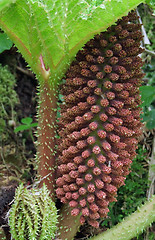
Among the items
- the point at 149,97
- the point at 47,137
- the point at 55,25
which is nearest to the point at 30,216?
the point at 47,137

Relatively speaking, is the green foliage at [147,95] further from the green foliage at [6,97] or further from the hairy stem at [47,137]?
the green foliage at [6,97]

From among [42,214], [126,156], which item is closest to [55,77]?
[126,156]

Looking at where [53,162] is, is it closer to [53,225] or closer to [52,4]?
[53,225]

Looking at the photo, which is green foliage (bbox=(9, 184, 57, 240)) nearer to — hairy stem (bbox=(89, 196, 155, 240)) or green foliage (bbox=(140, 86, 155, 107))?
hairy stem (bbox=(89, 196, 155, 240))

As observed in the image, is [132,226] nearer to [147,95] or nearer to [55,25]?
[147,95]

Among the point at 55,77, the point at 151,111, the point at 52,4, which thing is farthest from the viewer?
the point at 151,111
